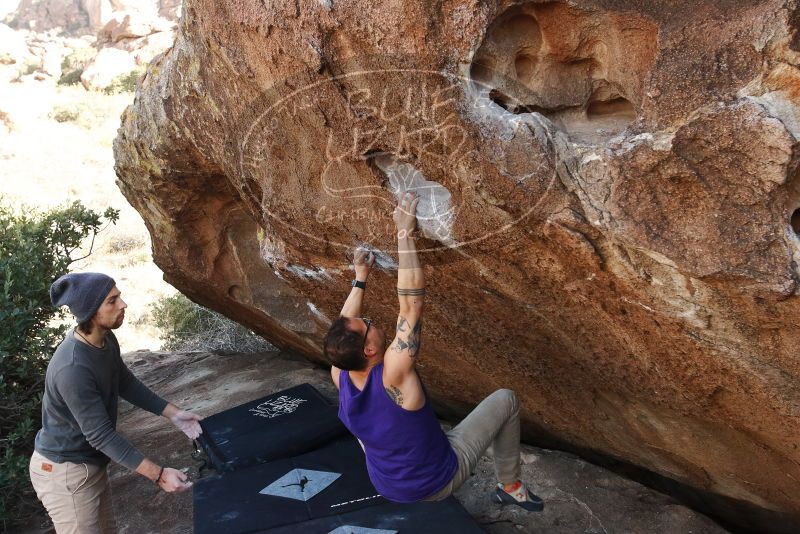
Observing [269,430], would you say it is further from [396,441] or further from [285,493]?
[396,441]

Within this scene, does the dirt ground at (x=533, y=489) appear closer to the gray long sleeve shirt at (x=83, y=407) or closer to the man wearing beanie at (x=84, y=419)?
the man wearing beanie at (x=84, y=419)

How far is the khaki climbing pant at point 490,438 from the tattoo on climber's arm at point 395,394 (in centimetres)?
52

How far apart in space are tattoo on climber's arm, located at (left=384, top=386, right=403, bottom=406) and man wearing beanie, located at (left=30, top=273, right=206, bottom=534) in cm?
94

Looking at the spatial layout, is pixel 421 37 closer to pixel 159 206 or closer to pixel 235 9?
pixel 235 9

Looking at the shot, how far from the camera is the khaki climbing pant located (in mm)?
3068

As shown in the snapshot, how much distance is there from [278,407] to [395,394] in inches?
93.0

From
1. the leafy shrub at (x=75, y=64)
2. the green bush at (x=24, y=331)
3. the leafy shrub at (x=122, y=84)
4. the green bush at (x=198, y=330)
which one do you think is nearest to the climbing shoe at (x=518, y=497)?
the green bush at (x=24, y=331)

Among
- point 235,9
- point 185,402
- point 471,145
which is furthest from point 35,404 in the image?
point 471,145

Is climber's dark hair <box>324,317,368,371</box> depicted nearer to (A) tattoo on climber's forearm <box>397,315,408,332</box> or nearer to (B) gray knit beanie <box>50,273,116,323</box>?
(A) tattoo on climber's forearm <box>397,315,408,332</box>

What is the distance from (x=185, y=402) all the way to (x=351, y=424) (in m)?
3.50

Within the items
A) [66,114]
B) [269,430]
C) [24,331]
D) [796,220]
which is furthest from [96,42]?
[796,220]

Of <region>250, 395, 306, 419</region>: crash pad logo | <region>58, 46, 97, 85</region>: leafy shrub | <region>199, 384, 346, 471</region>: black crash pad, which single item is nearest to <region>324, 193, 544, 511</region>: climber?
<region>199, 384, 346, 471</region>: black crash pad

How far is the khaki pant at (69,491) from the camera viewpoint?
298 centimetres

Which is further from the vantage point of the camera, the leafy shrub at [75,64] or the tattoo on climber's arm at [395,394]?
the leafy shrub at [75,64]
